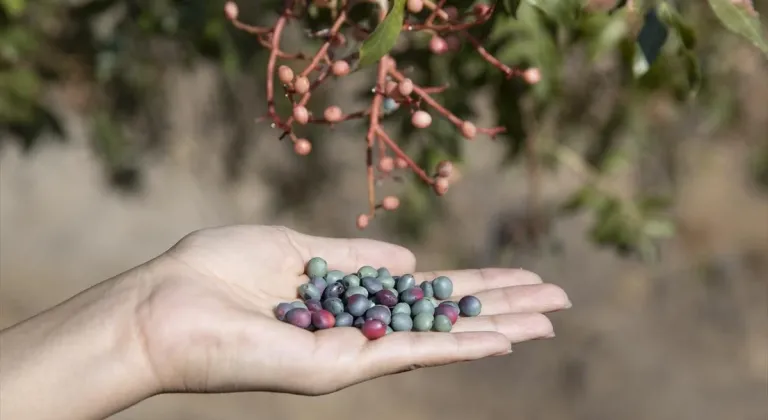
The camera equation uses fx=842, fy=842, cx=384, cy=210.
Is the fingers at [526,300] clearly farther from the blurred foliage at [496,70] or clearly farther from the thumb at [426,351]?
the blurred foliage at [496,70]

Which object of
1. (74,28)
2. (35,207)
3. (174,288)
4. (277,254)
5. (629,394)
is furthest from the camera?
(35,207)

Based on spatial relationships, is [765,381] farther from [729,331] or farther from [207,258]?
[207,258]

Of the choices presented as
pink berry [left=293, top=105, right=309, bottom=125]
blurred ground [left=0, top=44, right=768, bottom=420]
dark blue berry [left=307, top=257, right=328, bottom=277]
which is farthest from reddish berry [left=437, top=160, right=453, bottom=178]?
blurred ground [left=0, top=44, right=768, bottom=420]

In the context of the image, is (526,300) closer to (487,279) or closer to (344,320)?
(487,279)

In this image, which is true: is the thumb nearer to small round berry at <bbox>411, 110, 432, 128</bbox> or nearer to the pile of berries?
the pile of berries

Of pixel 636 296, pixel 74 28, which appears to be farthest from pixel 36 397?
pixel 636 296

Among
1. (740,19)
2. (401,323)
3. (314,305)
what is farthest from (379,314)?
(740,19)
